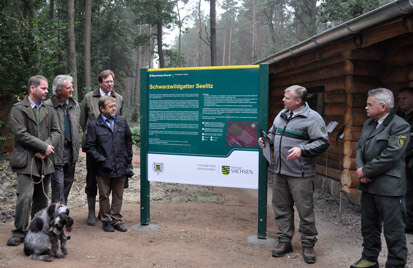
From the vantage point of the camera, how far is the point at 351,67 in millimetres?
6102

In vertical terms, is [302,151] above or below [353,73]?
below

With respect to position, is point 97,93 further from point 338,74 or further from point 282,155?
point 338,74

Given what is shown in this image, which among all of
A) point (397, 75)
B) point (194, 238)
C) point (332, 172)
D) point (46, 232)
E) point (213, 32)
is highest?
point (213, 32)

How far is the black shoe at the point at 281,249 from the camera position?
4.26 m

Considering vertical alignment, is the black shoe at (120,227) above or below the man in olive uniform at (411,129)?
below

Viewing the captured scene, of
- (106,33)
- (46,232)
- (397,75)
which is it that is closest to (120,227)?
(46,232)

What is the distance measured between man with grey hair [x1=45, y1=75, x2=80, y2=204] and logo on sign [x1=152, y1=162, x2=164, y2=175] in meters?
1.19

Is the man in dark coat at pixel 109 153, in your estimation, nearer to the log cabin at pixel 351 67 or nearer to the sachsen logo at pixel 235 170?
the sachsen logo at pixel 235 170

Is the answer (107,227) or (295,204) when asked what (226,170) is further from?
(107,227)

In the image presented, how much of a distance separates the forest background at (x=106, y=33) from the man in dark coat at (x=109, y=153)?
233 inches

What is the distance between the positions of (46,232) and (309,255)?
316cm

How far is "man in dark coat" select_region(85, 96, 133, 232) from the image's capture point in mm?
4879

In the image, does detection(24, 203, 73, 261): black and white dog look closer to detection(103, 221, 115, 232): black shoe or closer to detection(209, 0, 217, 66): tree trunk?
detection(103, 221, 115, 232): black shoe

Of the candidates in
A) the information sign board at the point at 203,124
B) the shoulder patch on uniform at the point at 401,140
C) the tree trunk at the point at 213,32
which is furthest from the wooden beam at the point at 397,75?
the tree trunk at the point at 213,32
